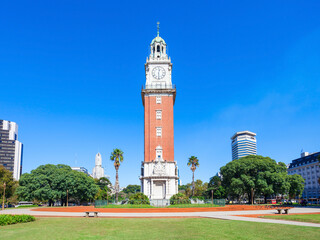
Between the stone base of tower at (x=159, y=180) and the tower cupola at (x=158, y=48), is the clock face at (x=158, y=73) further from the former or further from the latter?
the stone base of tower at (x=159, y=180)

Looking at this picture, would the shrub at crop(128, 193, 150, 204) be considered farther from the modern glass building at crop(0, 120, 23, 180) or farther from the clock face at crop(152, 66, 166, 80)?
the modern glass building at crop(0, 120, 23, 180)

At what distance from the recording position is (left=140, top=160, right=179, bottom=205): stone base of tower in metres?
56.9

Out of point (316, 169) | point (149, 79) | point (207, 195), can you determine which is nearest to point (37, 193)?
point (149, 79)

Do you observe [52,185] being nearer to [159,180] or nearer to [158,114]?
[159,180]

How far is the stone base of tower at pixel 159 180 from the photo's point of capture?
187 feet

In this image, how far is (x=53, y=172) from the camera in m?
57.3

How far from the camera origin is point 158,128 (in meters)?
61.9

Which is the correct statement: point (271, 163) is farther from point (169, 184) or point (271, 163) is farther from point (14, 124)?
point (14, 124)

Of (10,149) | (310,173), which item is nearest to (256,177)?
(310,173)

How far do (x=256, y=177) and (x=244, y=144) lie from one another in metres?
128

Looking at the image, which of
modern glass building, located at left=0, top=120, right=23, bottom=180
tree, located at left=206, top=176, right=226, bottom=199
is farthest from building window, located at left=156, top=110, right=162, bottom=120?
modern glass building, located at left=0, top=120, right=23, bottom=180

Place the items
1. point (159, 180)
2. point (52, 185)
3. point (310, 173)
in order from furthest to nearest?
point (310, 173) < point (159, 180) < point (52, 185)

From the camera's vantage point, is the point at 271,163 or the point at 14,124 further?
the point at 14,124

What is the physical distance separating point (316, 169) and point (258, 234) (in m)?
111
